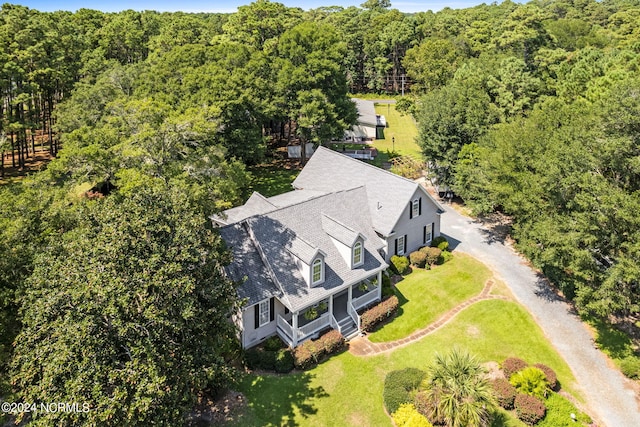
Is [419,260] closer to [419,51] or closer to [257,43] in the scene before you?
[257,43]

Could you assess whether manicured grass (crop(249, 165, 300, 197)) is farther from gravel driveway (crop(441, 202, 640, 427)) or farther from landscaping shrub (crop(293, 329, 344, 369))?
landscaping shrub (crop(293, 329, 344, 369))

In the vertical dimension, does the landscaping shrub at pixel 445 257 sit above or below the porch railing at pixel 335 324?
above

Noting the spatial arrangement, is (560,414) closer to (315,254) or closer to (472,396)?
(472,396)

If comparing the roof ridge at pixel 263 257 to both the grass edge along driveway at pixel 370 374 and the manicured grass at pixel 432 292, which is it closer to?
the grass edge along driveway at pixel 370 374

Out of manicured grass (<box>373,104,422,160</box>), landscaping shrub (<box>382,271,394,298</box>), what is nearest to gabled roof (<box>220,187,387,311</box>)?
landscaping shrub (<box>382,271,394,298</box>)

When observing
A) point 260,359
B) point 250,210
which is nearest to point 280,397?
point 260,359

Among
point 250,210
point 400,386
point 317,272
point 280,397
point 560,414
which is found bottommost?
point 560,414

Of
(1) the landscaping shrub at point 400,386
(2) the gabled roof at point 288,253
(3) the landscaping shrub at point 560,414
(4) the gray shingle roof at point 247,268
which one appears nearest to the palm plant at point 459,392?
(1) the landscaping shrub at point 400,386
